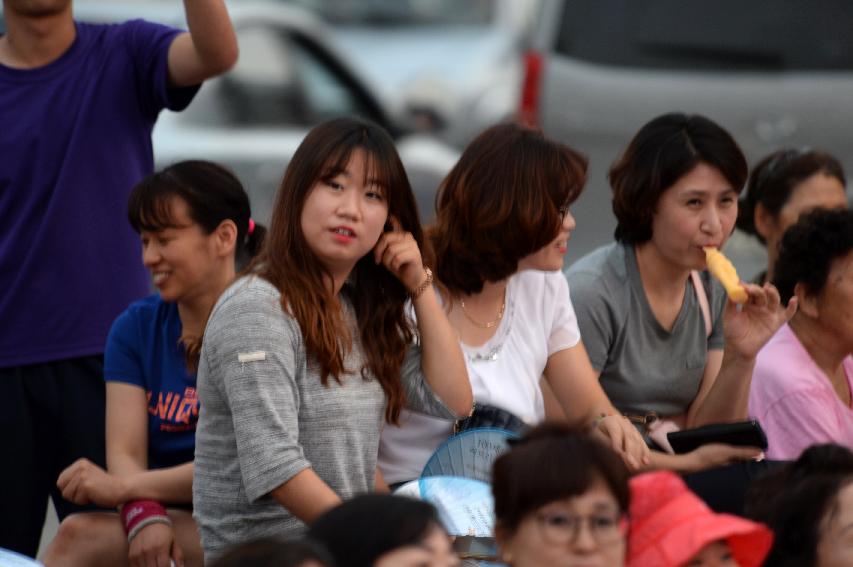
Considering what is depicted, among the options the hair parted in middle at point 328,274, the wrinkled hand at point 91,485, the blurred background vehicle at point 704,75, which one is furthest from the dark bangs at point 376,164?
the blurred background vehicle at point 704,75

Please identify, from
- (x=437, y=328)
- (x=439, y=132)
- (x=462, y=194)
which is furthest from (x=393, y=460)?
(x=439, y=132)


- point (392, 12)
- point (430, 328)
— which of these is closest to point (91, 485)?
point (430, 328)

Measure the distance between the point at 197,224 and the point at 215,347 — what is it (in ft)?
2.27

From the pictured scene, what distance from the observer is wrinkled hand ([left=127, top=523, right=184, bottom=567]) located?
390 centimetres

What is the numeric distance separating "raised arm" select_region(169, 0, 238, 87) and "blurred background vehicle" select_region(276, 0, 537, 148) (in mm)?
6170

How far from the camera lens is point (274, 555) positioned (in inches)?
104

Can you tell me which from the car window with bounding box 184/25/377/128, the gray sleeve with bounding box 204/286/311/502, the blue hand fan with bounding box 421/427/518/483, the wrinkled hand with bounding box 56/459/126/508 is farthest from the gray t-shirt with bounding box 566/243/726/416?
the car window with bounding box 184/25/377/128

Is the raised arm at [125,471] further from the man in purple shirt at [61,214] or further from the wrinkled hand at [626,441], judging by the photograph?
the wrinkled hand at [626,441]

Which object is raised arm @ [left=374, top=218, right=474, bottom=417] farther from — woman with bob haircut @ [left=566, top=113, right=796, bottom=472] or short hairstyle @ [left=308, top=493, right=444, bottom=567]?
short hairstyle @ [left=308, top=493, right=444, bottom=567]

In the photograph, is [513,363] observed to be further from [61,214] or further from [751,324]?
[61,214]

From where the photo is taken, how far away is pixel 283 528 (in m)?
3.63

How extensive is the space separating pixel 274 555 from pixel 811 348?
2.37 m

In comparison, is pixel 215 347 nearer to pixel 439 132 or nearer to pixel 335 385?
pixel 335 385

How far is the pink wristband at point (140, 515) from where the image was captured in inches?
155
